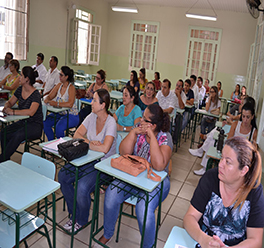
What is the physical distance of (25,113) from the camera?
122 inches

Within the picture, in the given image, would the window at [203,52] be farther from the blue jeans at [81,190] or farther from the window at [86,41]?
the blue jeans at [81,190]

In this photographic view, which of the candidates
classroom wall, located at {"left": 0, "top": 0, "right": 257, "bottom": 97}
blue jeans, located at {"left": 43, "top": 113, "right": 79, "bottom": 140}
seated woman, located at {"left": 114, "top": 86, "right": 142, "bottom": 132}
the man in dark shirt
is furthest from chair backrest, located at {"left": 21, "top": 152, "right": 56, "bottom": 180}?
A: classroom wall, located at {"left": 0, "top": 0, "right": 257, "bottom": 97}

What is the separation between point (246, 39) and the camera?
9250 millimetres

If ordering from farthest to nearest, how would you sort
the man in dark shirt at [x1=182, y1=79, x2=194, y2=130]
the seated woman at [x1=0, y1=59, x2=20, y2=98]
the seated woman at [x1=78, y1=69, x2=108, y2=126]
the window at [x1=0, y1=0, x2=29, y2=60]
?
1. the window at [x1=0, y1=0, x2=29, y2=60]
2. the man in dark shirt at [x1=182, y1=79, x2=194, y2=130]
3. the seated woman at [x1=78, y1=69, x2=108, y2=126]
4. the seated woman at [x1=0, y1=59, x2=20, y2=98]

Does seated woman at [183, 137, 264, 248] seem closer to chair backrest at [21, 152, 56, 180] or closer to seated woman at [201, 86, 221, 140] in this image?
chair backrest at [21, 152, 56, 180]

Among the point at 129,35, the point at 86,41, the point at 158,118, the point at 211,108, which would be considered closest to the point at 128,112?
the point at 158,118

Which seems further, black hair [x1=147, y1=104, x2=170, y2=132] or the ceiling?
the ceiling

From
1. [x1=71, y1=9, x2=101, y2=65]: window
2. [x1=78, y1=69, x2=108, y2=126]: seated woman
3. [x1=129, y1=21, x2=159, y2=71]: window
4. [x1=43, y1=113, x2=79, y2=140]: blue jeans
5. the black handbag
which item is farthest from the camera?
[x1=129, y1=21, x2=159, y2=71]: window

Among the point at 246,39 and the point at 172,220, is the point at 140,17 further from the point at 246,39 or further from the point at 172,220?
the point at 172,220

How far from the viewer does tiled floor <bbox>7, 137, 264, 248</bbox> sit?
2.16m

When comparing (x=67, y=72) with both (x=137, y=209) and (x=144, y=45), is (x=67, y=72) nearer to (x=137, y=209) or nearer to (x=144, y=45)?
(x=137, y=209)

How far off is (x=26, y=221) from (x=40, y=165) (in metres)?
0.41

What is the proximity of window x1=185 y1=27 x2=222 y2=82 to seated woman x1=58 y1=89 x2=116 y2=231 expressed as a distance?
833 centimetres

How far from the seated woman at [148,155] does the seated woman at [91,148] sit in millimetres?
210
